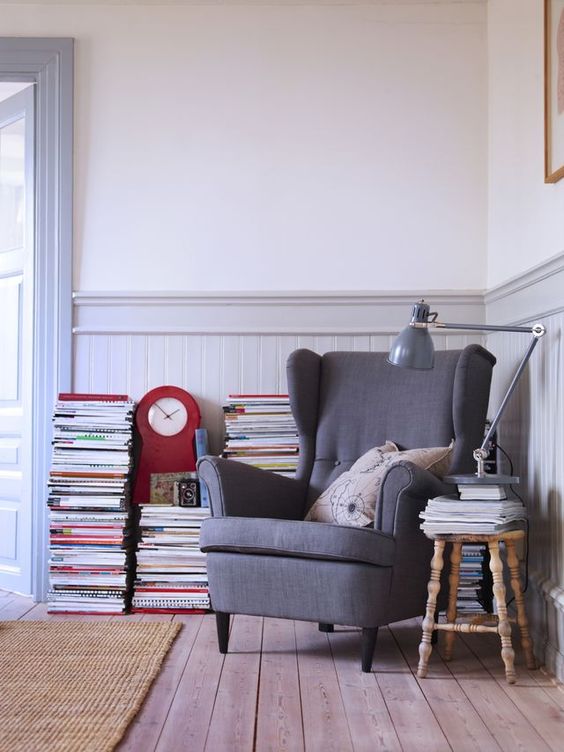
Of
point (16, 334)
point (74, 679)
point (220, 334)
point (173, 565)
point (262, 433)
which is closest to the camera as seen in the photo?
point (74, 679)

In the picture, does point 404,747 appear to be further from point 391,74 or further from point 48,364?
point 391,74

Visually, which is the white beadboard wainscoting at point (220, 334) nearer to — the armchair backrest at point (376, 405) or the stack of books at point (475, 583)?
the armchair backrest at point (376, 405)

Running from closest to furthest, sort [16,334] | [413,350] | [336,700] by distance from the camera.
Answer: [336,700] → [413,350] → [16,334]

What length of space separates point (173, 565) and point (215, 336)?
1.04m

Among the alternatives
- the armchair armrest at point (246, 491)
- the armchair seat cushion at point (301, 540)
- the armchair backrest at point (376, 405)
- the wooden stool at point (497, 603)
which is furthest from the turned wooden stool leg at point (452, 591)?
the armchair armrest at point (246, 491)

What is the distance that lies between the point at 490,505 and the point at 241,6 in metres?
2.62

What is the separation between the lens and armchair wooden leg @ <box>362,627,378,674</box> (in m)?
2.95

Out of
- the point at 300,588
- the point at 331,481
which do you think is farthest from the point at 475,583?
the point at 300,588

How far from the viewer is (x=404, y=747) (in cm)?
228

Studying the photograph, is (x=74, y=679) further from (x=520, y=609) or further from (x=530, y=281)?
(x=530, y=281)

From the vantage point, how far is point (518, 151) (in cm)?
368

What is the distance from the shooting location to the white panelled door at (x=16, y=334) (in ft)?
14.0

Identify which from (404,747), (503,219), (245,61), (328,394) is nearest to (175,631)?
(328,394)

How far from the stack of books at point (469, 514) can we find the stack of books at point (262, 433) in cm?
110
